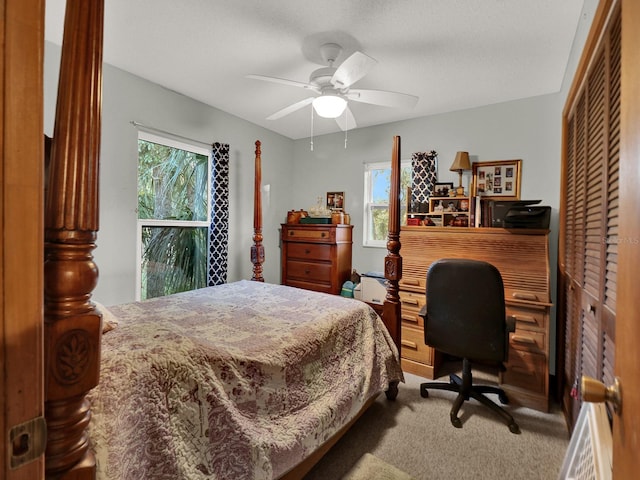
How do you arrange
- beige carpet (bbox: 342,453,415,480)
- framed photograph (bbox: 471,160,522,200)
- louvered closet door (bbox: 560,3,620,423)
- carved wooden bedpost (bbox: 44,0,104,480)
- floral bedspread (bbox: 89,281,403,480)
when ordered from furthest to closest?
framed photograph (bbox: 471,160,522,200)
beige carpet (bbox: 342,453,415,480)
louvered closet door (bbox: 560,3,620,423)
floral bedspread (bbox: 89,281,403,480)
carved wooden bedpost (bbox: 44,0,104,480)

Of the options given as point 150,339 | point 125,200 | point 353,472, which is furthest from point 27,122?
point 125,200

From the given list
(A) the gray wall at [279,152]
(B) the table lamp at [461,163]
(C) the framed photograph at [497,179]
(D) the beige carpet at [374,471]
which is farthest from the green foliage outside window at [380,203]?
(D) the beige carpet at [374,471]

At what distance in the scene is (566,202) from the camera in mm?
2330

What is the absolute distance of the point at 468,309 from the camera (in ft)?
6.52

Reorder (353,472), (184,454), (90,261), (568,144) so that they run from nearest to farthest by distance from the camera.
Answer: (90,261) < (184,454) < (353,472) < (568,144)

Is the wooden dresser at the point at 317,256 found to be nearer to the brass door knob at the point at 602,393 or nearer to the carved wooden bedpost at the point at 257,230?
the carved wooden bedpost at the point at 257,230

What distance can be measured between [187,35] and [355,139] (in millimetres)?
2350

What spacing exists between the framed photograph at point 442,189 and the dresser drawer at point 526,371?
1644 millimetres

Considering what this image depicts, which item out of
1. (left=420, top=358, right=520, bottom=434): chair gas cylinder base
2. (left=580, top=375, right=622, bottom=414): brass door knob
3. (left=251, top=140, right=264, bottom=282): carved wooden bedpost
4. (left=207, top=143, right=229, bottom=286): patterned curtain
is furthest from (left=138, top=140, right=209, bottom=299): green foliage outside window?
(left=580, top=375, right=622, bottom=414): brass door knob

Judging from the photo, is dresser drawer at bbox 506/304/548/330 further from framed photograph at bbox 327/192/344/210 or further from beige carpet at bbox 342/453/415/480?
framed photograph at bbox 327/192/344/210

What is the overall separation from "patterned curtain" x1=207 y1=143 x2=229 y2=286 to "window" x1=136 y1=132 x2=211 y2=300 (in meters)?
0.12

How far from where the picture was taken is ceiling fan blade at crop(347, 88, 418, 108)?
2.09 metres

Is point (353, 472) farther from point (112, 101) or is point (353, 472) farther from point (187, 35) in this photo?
point (112, 101)

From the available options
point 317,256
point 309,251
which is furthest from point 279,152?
point 317,256
